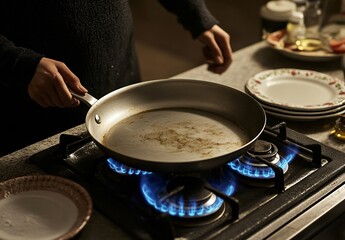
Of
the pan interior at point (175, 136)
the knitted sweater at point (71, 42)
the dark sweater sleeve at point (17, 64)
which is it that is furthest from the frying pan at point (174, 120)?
the knitted sweater at point (71, 42)

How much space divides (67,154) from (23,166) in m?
0.09

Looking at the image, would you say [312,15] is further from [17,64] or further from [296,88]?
[17,64]

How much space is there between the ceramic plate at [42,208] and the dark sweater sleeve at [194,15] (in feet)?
2.01

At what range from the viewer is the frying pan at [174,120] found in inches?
37.0

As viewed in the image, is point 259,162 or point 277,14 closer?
point 259,162

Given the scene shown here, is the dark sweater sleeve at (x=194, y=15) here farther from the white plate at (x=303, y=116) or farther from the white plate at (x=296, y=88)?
the white plate at (x=303, y=116)

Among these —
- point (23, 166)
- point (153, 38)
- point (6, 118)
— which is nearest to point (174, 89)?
point (23, 166)

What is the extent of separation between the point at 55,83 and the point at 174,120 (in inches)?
9.8

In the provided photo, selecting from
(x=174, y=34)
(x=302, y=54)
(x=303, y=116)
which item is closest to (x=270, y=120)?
(x=303, y=116)

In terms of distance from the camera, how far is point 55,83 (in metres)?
0.93

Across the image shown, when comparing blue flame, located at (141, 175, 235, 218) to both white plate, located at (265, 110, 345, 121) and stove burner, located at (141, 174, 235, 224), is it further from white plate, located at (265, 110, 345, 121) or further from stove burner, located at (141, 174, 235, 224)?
white plate, located at (265, 110, 345, 121)

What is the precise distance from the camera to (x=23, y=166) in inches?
39.6

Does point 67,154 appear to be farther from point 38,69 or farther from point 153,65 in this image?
point 153,65

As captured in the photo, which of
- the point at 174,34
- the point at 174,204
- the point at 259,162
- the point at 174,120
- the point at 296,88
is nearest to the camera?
the point at 174,204
